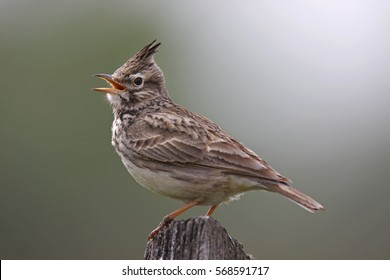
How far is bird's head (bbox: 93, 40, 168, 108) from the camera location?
42.5 feet

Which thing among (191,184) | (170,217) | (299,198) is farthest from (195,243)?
(191,184)

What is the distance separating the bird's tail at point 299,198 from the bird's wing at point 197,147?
4.5 inches

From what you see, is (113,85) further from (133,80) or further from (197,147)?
(197,147)

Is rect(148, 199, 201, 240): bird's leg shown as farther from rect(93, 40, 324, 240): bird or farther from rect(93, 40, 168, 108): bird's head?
rect(93, 40, 168, 108): bird's head

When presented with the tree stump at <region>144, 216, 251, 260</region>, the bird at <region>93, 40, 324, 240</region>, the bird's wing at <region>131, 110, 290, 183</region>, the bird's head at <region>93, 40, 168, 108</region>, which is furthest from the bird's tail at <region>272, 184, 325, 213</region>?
the bird's head at <region>93, 40, 168, 108</region>

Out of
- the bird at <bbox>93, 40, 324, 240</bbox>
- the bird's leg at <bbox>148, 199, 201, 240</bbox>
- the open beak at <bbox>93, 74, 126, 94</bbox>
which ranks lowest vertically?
the bird's leg at <bbox>148, 199, 201, 240</bbox>

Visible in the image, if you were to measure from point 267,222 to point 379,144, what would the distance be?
6116 millimetres

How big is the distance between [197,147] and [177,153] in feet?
0.76

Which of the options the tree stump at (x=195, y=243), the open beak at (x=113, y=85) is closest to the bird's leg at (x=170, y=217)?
the tree stump at (x=195, y=243)

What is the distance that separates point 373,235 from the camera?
18234mm

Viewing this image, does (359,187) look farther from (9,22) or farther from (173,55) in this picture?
(9,22)

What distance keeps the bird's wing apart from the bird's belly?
0.09 metres

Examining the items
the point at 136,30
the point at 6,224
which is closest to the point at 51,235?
the point at 6,224

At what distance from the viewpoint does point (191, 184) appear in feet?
37.6
